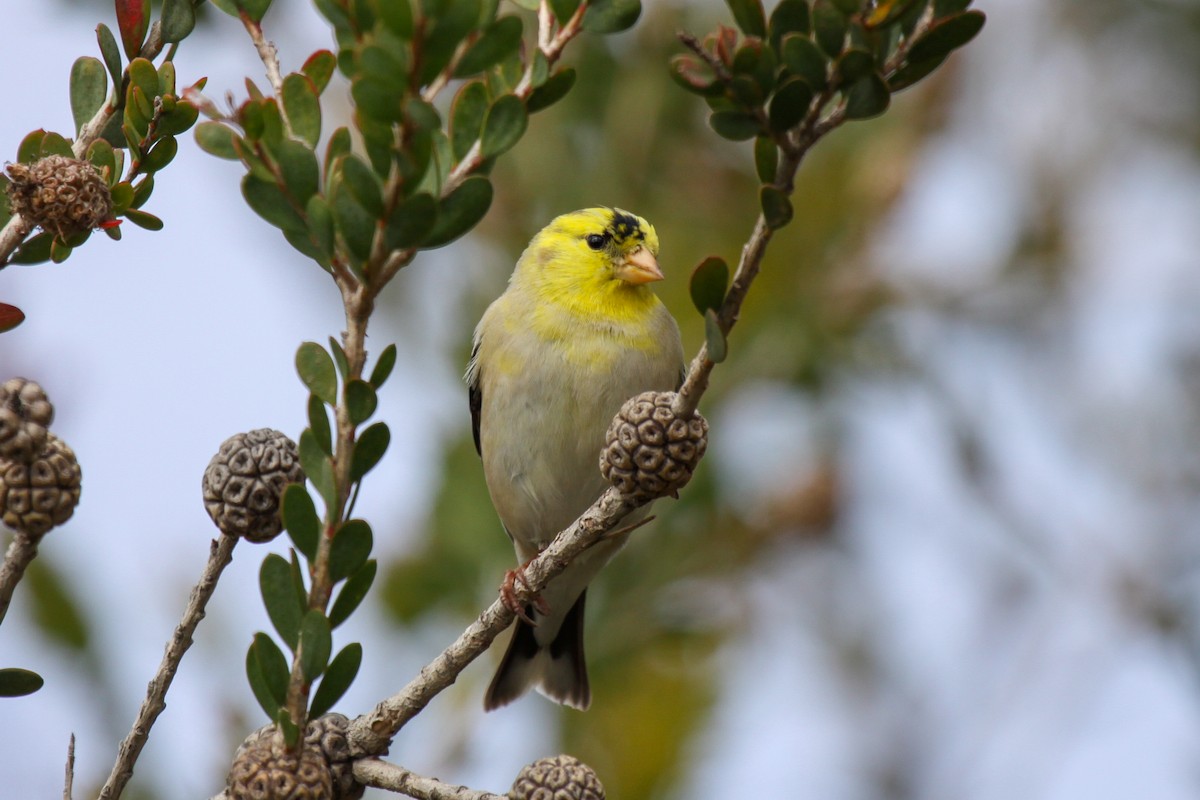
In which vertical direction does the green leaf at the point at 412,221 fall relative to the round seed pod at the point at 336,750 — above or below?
above

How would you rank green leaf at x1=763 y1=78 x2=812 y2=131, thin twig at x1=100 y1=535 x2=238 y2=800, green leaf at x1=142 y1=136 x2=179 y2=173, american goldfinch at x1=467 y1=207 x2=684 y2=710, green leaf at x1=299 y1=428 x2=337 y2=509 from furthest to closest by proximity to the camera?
american goldfinch at x1=467 y1=207 x2=684 y2=710 → green leaf at x1=142 y1=136 x2=179 y2=173 → thin twig at x1=100 y1=535 x2=238 y2=800 → green leaf at x1=299 y1=428 x2=337 y2=509 → green leaf at x1=763 y1=78 x2=812 y2=131

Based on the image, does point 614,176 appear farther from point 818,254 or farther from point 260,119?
point 260,119

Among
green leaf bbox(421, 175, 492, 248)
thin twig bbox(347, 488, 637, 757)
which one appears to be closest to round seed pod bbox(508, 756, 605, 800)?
thin twig bbox(347, 488, 637, 757)

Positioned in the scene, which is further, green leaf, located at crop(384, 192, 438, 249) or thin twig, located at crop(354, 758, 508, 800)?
thin twig, located at crop(354, 758, 508, 800)

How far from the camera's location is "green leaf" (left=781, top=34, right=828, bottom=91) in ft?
4.30

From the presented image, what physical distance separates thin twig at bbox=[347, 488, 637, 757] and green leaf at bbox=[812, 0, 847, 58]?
71 centimetres

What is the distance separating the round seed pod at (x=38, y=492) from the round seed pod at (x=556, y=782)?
639 mm

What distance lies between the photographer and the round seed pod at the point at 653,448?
5.59ft

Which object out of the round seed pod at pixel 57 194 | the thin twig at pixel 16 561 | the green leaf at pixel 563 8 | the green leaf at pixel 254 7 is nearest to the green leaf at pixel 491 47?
the green leaf at pixel 563 8

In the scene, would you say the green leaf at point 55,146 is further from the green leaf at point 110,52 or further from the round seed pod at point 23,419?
the round seed pod at point 23,419

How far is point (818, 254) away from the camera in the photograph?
4863 mm

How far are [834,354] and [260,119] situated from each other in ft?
11.6

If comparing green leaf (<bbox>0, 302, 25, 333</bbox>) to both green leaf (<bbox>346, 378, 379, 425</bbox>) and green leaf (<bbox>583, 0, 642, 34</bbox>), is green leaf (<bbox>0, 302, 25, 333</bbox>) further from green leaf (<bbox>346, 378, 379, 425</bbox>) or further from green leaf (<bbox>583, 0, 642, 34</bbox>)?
green leaf (<bbox>583, 0, 642, 34</bbox>)

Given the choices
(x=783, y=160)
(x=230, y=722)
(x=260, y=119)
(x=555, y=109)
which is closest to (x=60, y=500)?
(x=260, y=119)
